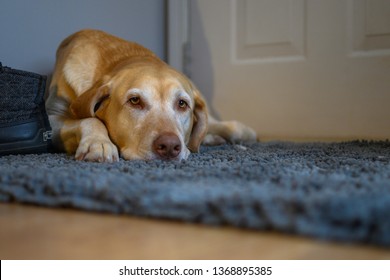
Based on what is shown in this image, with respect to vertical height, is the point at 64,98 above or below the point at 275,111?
above

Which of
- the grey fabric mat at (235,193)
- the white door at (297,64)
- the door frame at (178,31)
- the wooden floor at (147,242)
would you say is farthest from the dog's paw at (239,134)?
the wooden floor at (147,242)

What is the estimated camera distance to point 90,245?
0.70 meters

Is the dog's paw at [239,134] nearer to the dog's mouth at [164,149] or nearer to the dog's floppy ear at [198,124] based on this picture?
the dog's floppy ear at [198,124]

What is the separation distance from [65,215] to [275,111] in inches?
75.6

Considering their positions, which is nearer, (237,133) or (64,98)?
(64,98)

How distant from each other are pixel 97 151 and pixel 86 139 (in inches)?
3.8

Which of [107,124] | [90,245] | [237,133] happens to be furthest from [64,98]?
[90,245]

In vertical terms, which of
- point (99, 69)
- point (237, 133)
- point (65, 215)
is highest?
point (99, 69)

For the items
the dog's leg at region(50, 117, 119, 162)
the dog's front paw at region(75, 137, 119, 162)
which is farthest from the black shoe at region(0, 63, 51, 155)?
the dog's front paw at region(75, 137, 119, 162)

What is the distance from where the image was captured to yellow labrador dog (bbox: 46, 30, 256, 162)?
1488mm

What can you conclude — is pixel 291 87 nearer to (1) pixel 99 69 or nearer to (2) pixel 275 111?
(2) pixel 275 111

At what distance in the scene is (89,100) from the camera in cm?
168

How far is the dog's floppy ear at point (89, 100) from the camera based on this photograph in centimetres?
168
